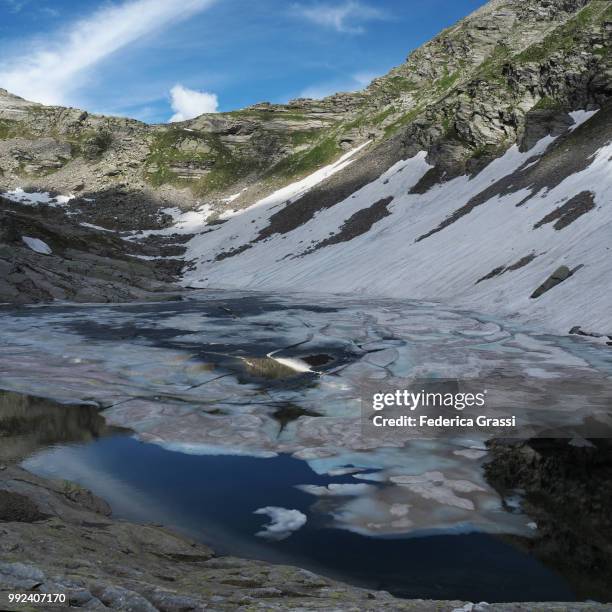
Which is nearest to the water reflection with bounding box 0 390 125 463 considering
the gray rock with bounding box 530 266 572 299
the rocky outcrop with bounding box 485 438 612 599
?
the rocky outcrop with bounding box 485 438 612 599

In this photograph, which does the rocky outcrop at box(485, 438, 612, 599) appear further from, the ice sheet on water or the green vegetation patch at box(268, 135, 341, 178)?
the green vegetation patch at box(268, 135, 341, 178)

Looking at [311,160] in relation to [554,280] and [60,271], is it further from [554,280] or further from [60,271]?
[554,280]

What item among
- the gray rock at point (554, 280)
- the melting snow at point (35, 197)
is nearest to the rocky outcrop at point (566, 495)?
the gray rock at point (554, 280)

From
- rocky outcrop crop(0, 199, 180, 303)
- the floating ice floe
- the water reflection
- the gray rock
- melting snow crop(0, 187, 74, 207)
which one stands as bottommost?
the floating ice floe

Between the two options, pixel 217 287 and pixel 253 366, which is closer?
pixel 253 366

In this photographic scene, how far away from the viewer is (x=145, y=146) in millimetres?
122562

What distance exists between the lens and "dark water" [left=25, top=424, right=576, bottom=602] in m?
5.72

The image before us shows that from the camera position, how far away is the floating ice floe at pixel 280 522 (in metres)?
6.80

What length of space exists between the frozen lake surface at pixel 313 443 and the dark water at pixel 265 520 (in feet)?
0.08

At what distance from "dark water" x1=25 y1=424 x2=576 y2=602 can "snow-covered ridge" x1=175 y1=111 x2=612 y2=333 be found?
1449 centimetres

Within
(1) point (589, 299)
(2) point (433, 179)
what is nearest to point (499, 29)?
(2) point (433, 179)

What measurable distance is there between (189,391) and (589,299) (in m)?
15.4

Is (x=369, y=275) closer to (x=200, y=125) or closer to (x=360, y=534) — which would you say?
(x=360, y=534)

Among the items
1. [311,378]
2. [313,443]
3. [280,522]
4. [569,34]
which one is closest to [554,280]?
[311,378]
